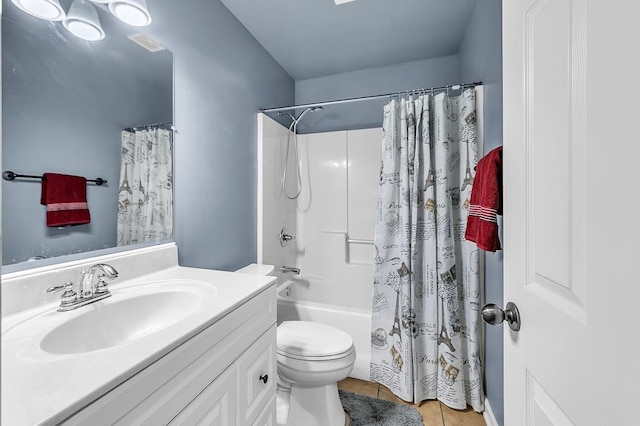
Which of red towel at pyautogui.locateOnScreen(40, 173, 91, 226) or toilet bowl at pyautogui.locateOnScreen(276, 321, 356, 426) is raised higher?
red towel at pyautogui.locateOnScreen(40, 173, 91, 226)

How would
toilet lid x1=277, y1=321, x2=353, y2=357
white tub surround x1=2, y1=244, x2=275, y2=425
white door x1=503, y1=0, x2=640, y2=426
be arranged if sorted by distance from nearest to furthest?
white door x1=503, y1=0, x2=640, y2=426 → white tub surround x1=2, y1=244, x2=275, y2=425 → toilet lid x1=277, y1=321, x2=353, y2=357

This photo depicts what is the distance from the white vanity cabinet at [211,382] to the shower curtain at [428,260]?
2.95 ft

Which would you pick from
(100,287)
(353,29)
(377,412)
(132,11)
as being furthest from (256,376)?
(353,29)

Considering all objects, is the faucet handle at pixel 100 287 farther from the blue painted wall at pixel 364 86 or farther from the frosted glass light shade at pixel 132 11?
the blue painted wall at pixel 364 86

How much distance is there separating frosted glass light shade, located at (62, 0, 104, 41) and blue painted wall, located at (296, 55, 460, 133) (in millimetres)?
1716

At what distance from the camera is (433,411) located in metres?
1.66

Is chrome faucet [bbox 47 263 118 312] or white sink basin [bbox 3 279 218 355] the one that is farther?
chrome faucet [bbox 47 263 118 312]

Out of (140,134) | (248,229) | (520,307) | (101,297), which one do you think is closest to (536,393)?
(520,307)

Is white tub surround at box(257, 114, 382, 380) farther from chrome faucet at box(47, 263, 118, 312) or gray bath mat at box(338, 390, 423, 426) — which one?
chrome faucet at box(47, 263, 118, 312)

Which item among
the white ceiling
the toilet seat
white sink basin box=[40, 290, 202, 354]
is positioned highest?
the white ceiling

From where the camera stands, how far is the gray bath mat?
158cm

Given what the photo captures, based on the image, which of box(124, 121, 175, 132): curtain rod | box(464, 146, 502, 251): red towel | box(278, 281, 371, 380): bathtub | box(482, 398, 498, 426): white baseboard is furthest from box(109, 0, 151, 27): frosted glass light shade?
box(482, 398, 498, 426): white baseboard

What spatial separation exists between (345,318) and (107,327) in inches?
56.4

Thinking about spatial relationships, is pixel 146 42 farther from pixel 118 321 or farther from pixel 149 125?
pixel 118 321
